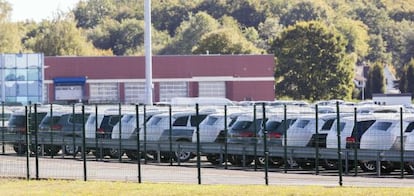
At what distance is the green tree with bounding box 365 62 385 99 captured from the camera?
134375mm

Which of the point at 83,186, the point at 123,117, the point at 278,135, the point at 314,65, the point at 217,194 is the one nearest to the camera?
the point at 217,194

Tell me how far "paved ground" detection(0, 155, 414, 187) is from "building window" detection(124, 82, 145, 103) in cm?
5566

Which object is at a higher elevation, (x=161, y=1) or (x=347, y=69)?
(x=161, y=1)

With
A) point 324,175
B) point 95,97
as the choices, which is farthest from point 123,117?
point 95,97

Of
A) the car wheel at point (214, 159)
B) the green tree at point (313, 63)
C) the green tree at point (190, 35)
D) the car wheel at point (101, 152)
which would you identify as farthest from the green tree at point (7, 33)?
the car wheel at point (214, 159)

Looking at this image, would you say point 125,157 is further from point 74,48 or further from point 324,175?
point 74,48

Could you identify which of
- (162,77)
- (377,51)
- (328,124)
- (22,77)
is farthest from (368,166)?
(377,51)

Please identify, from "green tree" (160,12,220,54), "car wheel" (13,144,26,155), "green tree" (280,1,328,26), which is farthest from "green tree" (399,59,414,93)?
"car wheel" (13,144,26,155)

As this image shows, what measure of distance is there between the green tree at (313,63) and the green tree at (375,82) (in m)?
25.7

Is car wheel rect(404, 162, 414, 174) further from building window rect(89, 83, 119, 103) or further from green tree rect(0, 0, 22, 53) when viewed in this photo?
green tree rect(0, 0, 22, 53)

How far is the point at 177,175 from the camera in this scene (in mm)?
30719

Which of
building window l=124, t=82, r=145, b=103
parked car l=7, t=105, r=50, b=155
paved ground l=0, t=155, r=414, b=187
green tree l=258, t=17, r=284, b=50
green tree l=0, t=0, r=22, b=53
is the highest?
green tree l=258, t=17, r=284, b=50

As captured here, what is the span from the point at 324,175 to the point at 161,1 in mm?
166794

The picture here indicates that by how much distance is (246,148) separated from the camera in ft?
111
